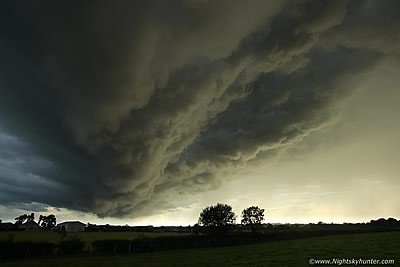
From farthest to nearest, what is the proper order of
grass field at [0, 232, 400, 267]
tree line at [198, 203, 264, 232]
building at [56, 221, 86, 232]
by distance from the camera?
building at [56, 221, 86, 232] < tree line at [198, 203, 264, 232] < grass field at [0, 232, 400, 267]

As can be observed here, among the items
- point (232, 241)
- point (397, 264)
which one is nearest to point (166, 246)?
point (232, 241)

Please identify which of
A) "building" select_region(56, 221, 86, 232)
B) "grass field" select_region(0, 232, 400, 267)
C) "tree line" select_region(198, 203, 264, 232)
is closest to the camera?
"grass field" select_region(0, 232, 400, 267)

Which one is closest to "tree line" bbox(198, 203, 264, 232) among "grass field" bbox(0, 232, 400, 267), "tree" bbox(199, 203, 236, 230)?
A: "tree" bbox(199, 203, 236, 230)

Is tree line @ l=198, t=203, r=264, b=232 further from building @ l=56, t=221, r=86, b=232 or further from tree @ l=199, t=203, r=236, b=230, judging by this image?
building @ l=56, t=221, r=86, b=232

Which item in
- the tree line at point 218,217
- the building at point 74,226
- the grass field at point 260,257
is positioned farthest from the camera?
the building at point 74,226

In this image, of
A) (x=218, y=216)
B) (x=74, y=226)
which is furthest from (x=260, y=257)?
(x=74, y=226)

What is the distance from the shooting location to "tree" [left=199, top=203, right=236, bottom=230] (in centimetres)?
11581

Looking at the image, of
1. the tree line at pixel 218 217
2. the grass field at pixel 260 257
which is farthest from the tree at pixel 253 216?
the grass field at pixel 260 257

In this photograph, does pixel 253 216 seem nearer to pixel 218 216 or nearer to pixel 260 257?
pixel 218 216

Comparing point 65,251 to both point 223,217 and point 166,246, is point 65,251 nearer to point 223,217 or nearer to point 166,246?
point 166,246

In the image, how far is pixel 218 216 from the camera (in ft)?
383

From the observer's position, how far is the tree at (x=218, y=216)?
115812mm

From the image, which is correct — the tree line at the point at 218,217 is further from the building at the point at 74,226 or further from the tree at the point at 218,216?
the building at the point at 74,226

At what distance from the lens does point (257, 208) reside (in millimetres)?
137750
